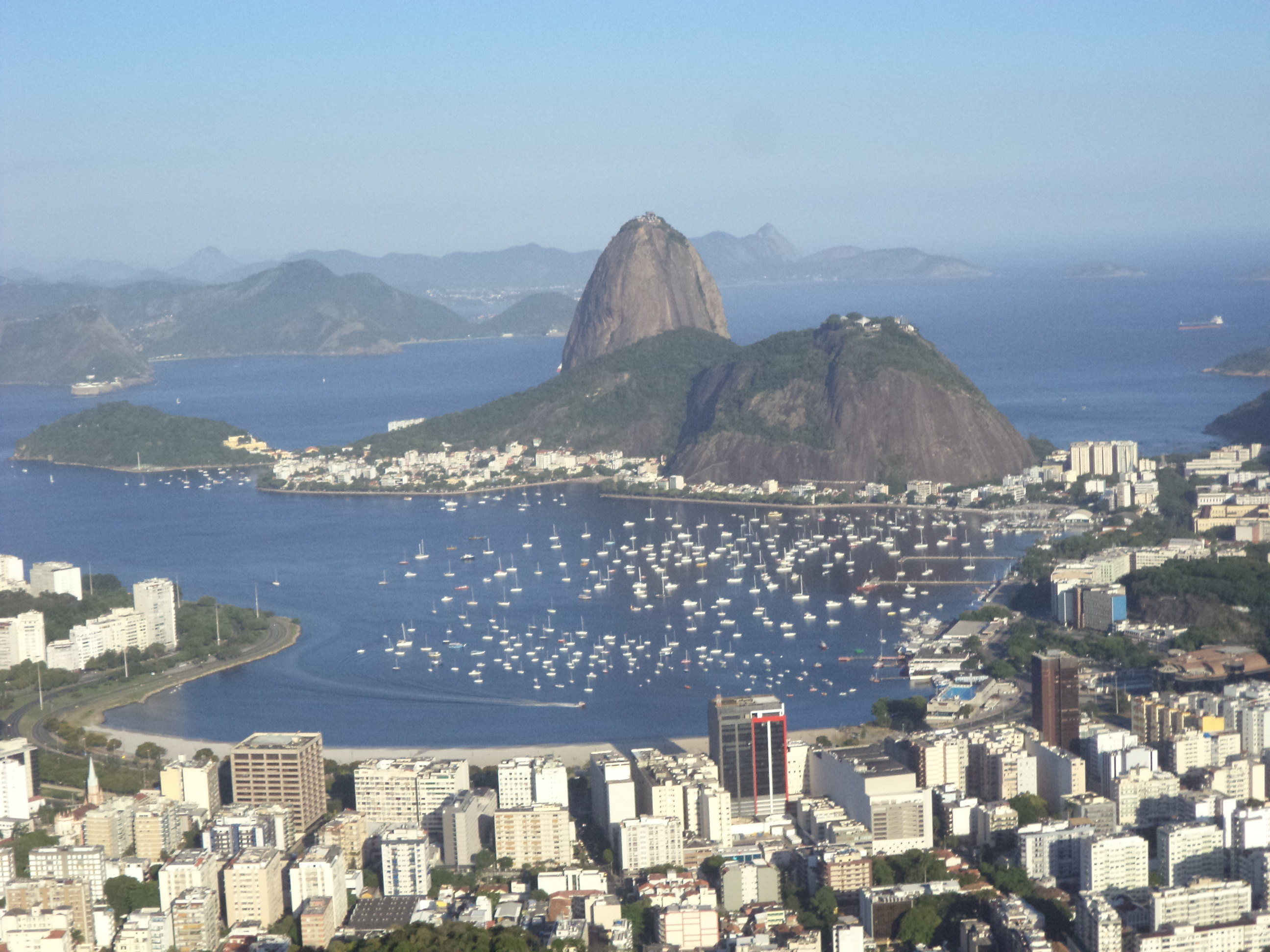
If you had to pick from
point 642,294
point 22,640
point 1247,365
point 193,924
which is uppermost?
point 642,294

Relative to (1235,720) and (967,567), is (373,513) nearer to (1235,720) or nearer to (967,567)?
(967,567)

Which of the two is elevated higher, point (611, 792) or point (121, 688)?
point (611, 792)

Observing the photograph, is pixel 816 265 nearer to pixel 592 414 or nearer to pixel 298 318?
pixel 298 318

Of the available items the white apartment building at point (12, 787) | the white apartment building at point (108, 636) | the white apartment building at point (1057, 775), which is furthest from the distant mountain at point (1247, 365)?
the white apartment building at point (12, 787)

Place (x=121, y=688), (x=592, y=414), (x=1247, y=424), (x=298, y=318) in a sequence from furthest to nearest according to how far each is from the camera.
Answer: (x=298, y=318)
(x=592, y=414)
(x=1247, y=424)
(x=121, y=688)

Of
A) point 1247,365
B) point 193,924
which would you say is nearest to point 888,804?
point 193,924

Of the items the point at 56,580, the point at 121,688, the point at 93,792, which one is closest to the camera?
the point at 93,792

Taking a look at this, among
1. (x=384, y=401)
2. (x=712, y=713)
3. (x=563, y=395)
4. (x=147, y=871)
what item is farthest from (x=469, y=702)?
(x=384, y=401)
